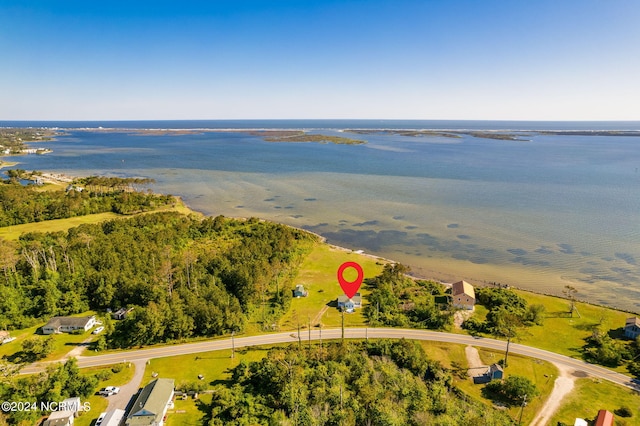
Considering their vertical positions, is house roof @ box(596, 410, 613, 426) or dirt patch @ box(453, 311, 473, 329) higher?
house roof @ box(596, 410, 613, 426)

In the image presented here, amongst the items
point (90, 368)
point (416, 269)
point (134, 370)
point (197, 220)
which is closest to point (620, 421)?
point (416, 269)

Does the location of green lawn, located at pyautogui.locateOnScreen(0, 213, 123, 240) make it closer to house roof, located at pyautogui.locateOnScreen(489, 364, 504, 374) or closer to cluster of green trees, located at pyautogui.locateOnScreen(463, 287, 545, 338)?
cluster of green trees, located at pyautogui.locateOnScreen(463, 287, 545, 338)

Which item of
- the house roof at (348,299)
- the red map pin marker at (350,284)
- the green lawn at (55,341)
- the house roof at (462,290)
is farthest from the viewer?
the red map pin marker at (350,284)

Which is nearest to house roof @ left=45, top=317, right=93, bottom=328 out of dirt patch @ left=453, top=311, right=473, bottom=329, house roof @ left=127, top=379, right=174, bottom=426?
house roof @ left=127, top=379, right=174, bottom=426

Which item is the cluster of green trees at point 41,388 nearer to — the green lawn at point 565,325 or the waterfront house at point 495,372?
the waterfront house at point 495,372

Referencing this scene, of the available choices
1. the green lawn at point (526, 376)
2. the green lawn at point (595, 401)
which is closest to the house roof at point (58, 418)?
the green lawn at point (526, 376)

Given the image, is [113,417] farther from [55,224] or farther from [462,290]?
[55,224]

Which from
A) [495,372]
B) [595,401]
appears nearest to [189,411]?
[495,372]

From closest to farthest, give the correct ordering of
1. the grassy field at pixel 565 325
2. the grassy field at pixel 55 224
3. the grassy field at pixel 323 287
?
the grassy field at pixel 565 325 → the grassy field at pixel 323 287 → the grassy field at pixel 55 224
